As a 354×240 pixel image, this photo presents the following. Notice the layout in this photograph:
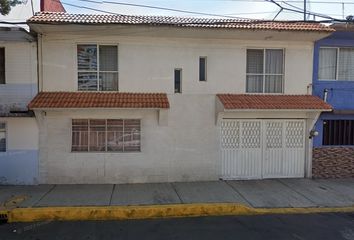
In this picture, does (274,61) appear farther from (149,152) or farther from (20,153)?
(20,153)

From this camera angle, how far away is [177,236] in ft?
23.3

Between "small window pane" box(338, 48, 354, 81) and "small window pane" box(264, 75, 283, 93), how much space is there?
222 cm

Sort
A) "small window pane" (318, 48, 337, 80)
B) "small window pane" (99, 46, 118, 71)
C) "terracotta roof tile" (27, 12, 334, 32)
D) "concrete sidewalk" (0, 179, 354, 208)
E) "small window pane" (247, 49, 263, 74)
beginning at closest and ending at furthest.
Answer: "concrete sidewalk" (0, 179, 354, 208)
"terracotta roof tile" (27, 12, 334, 32)
"small window pane" (99, 46, 118, 71)
"small window pane" (247, 49, 263, 74)
"small window pane" (318, 48, 337, 80)

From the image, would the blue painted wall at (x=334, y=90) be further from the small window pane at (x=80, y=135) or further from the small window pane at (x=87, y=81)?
the small window pane at (x=80, y=135)

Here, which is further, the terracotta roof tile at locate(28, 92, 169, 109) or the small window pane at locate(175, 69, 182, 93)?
the small window pane at locate(175, 69, 182, 93)

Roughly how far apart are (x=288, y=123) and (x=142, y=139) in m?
5.07

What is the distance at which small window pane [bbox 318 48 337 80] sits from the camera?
12.4 meters

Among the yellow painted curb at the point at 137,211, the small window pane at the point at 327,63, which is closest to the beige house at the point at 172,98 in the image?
the small window pane at the point at 327,63

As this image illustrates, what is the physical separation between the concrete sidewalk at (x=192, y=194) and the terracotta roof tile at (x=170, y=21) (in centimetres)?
484

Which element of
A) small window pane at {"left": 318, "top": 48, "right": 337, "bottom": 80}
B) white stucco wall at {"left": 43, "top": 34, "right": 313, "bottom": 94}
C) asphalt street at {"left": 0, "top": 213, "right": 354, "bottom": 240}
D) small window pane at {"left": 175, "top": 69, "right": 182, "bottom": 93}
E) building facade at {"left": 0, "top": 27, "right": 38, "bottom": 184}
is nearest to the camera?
asphalt street at {"left": 0, "top": 213, "right": 354, "bottom": 240}

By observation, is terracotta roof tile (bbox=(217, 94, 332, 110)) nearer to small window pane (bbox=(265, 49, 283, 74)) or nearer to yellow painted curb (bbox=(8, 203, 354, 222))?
small window pane (bbox=(265, 49, 283, 74))

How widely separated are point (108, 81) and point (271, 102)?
5.27m

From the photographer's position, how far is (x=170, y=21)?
11.1 m

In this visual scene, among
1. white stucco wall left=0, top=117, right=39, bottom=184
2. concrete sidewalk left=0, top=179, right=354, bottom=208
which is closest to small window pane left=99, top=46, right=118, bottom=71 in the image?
white stucco wall left=0, top=117, right=39, bottom=184
